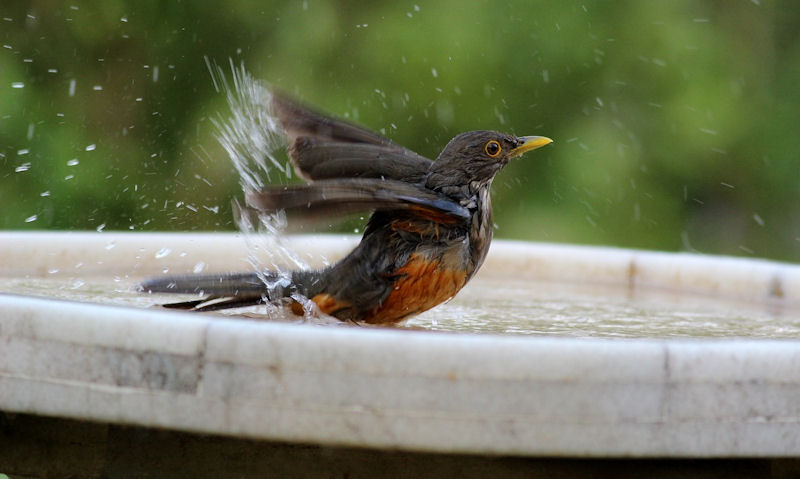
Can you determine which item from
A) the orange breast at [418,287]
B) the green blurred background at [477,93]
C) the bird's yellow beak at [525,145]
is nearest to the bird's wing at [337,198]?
the orange breast at [418,287]

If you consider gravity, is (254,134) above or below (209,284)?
above

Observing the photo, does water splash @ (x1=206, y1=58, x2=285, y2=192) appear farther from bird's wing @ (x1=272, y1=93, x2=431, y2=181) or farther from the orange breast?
the orange breast

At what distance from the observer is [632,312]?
11.3 feet

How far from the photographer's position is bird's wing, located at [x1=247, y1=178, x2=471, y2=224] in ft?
7.97

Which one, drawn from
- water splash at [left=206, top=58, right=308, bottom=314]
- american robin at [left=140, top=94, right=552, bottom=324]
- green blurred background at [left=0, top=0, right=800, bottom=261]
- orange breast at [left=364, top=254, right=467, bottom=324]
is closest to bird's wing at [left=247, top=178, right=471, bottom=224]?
american robin at [left=140, top=94, right=552, bottom=324]

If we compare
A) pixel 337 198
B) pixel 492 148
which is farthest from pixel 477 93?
pixel 337 198

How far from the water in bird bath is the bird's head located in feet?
1.32

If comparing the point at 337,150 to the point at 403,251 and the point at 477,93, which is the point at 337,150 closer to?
the point at 403,251

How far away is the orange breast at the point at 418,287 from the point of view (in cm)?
281

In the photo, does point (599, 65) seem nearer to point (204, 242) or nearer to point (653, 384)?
point (204, 242)

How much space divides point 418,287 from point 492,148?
54 cm

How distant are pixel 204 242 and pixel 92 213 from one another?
11.8 feet

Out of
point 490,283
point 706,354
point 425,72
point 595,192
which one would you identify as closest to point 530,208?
point 595,192

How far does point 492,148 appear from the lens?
3139 millimetres
